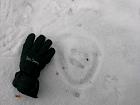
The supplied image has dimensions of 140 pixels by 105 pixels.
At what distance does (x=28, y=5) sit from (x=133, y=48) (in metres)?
0.71

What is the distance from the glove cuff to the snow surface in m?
0.06

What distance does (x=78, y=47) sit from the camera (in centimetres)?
192

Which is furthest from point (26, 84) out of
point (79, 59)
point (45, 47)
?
point (79, 59)

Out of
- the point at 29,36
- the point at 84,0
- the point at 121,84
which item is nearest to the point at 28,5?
the point at 29,36

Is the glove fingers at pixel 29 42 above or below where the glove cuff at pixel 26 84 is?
above

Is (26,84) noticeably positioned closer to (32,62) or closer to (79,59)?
(32,62)

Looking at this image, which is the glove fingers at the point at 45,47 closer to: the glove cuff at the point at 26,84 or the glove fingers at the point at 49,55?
the glove fingers at the point at 49,55

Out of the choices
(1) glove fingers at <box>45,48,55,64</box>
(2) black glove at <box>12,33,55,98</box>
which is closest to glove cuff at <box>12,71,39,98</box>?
(2) black glove at <box>12,33,55,98</box>

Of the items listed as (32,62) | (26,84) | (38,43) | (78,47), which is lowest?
(26,84)

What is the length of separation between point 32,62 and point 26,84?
13 cm

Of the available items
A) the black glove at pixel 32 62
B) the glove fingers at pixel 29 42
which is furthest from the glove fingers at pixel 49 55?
the glove fingers at pixel 29 42

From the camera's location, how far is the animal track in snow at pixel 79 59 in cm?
189

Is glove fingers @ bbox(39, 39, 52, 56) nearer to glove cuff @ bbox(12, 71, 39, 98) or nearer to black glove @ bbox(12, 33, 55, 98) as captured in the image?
black glove @ bbox(12, 33, 55, 98)

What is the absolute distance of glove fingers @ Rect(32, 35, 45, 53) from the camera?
1867 millimetres
